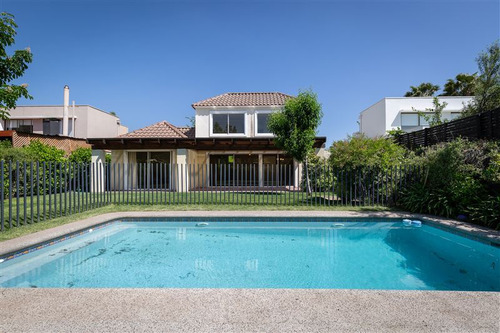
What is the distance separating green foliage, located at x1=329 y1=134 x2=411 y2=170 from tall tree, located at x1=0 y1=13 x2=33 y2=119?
11.1m

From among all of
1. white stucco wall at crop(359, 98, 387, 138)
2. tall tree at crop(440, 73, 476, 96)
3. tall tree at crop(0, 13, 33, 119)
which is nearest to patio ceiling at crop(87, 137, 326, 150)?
tall tree at crop(0, 13, 33, 119)

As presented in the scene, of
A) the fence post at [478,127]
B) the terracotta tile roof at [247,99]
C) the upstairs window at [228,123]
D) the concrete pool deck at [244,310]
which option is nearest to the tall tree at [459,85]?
the terracotta tile roof at [247,99]

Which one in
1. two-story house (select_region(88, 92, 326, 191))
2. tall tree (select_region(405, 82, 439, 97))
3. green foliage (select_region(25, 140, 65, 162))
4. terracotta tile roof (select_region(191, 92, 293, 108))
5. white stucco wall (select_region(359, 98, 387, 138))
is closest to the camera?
green foliage (select_region(25, 140, 65, 162))

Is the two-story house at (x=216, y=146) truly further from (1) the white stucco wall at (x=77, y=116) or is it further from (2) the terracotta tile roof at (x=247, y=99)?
(1) the white stucco wall at (x=77, y=116)

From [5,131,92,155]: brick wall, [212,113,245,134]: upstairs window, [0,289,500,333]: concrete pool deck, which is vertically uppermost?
[212,113,245,134]: upstairs window

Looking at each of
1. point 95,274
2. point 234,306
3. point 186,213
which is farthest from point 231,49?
point 234,306

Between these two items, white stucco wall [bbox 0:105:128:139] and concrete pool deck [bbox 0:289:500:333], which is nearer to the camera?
concrete pool deck [bbox 0:289:500:333]

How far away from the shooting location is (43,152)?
49.3 feet

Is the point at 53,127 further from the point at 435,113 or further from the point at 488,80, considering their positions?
the point at 488,80

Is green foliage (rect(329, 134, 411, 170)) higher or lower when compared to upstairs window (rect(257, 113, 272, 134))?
lower

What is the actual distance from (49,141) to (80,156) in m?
1.89

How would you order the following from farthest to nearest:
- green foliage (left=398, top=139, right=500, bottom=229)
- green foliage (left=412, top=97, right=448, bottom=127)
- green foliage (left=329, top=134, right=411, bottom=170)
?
green foliage (left=412, top=97, right=448, bottom=127)
green foliage (left=329, top=134, right=411, bottom=170)
green foliage (left=398, top=139, right=500, bottom=229)

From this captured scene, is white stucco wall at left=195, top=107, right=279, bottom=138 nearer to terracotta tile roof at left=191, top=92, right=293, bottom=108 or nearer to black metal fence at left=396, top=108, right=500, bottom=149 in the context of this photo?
terracotta tile roof at left=191, top=92, right=293, bottom=108

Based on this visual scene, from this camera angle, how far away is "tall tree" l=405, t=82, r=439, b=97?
31.8 metres
